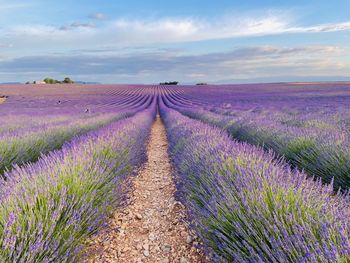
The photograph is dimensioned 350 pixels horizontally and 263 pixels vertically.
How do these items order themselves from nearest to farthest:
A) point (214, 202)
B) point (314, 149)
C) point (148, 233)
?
point (214, 202), point (148, 233), point (314, 149)

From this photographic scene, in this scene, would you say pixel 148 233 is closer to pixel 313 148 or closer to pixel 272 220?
pixel 272 220

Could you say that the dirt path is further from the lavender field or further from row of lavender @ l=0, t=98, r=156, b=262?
row of lavender @ l=0, t=98, r=156, b=262

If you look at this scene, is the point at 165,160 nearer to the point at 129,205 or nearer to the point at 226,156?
the point at 129,205

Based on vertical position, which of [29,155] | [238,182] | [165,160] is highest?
[238,182]

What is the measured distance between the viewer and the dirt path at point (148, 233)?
7.97ft

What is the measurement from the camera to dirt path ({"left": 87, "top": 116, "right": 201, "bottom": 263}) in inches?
95.6

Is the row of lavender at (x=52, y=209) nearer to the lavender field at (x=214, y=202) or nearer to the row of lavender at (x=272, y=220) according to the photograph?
the lavender field at (x=214, y=202)

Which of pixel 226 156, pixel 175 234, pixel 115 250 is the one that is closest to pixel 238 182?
pixel 226 156

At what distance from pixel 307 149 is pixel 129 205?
2.83m

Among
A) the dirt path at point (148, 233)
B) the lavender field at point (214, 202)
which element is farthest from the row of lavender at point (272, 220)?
the dirt path at point (148, 233)

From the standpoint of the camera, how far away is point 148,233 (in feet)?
9.29

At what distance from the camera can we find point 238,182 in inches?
86.8

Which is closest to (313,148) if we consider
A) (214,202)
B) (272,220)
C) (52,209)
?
(214,202)

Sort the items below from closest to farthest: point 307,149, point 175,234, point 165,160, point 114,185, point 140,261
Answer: point 140,261 < point 175,234 < point 114,185 < point 307,149 < point 165,160
